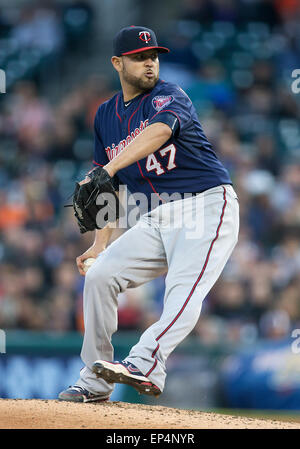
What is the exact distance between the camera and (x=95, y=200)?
4.28m

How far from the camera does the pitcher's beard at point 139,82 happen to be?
4402mm

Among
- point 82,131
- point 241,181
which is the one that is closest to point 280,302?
point 241,181

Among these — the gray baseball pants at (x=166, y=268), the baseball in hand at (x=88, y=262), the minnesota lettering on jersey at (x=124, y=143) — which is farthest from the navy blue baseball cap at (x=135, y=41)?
the baseball in hand at (x=88, y=262)

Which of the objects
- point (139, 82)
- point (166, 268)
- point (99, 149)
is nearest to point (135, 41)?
point (139, 82)

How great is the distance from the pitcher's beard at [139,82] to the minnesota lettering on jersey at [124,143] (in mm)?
212

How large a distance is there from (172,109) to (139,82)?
0.38m

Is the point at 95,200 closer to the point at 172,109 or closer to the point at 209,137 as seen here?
the point at 172,109

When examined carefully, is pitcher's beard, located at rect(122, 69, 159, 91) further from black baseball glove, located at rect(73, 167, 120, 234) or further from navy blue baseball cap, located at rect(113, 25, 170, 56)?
black baseball glove, located at rect(73, 167, 120, 234)

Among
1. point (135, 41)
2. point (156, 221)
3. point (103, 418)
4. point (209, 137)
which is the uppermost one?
point (135, 41)

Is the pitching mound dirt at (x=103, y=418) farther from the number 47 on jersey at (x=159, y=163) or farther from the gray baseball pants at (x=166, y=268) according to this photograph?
the number 47 on jersey at (x=159, y=163)

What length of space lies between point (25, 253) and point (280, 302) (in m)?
2.92

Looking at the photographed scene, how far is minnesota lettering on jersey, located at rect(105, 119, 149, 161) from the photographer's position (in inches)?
172

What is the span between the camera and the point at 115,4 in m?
13.0

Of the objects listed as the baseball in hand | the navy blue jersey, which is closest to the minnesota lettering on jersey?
the navy blue jersey
